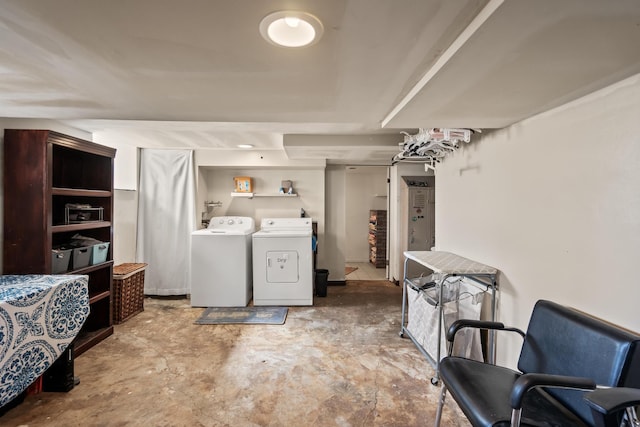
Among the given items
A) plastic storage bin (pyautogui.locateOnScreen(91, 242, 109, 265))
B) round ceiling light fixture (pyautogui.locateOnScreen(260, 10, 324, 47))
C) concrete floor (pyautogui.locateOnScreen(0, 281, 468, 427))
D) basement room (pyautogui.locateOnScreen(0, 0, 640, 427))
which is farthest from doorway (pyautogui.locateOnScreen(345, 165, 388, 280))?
round ceiling light fixture (pyautogui.locateOnScreen(260, 10, 324, 47))

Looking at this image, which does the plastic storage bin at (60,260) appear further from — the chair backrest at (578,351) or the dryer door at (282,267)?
the chair backrest at (578,351)

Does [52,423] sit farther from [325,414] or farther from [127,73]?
[127,73]

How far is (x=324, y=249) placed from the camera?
4574 millimetres

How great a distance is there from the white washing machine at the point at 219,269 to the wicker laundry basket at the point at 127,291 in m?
0.59

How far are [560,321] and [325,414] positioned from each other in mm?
1389

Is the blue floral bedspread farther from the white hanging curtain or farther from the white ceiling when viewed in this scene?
the white hanging curtain

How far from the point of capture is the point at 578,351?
124cm

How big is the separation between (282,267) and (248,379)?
5.31 ft

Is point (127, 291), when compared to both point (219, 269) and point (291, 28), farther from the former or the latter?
point (291, 28)

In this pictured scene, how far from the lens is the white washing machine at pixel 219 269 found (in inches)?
141

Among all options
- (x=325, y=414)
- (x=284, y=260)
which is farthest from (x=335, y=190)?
(x=325, y=414)

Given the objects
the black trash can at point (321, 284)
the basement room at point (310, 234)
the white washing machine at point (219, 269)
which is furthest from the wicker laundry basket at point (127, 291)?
the black trash can at point (321, 284)

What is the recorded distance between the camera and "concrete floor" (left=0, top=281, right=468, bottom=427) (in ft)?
5.72

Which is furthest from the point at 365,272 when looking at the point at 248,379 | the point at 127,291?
the point at 127,291
